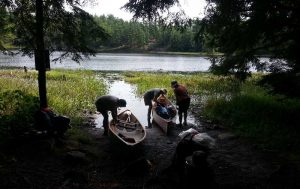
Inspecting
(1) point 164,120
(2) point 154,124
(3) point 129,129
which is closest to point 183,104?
(1) point 164,120

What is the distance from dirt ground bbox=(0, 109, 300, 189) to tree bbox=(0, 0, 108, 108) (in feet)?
9.87

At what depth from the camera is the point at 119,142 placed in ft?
34.5

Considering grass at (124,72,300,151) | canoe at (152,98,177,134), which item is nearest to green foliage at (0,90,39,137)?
canoe at (152,98,177,134)

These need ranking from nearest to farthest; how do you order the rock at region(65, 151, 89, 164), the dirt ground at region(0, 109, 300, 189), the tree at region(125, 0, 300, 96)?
the dirt ground at region(0, 109, 300, 189), the rock at region(65, 151, 89, 164), the tree at region(125, 0, 300, 96)

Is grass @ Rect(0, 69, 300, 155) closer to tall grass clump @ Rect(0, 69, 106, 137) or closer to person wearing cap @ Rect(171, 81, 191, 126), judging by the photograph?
tall grass clump @ Rect(0, 69, 106, 137)

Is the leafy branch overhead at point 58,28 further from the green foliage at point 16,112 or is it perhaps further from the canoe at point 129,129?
the canoe at point 129,129

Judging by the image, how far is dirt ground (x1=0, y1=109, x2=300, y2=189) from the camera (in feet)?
26.5

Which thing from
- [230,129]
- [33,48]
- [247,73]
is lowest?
[230,129]

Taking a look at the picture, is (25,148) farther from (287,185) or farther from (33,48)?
(287,185)

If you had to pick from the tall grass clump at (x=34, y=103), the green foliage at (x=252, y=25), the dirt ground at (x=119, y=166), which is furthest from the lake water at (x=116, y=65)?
the dirt ground at (x=119, y=166)

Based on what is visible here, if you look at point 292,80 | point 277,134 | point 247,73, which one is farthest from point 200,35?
point 277,134

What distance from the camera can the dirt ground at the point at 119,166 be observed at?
26.5 feet

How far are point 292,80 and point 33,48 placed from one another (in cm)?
888

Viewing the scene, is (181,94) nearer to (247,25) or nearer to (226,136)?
(226,136)
